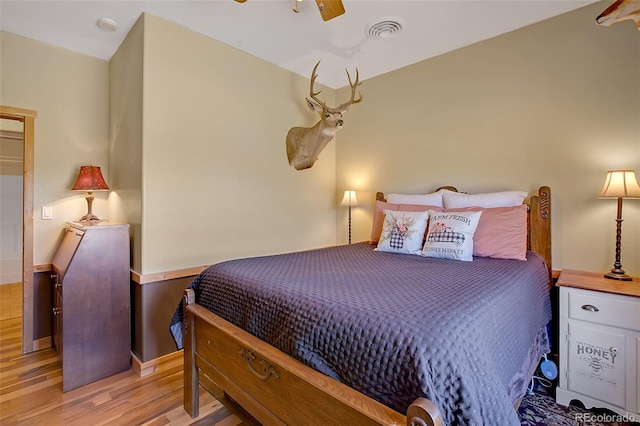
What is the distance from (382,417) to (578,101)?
2625 mm

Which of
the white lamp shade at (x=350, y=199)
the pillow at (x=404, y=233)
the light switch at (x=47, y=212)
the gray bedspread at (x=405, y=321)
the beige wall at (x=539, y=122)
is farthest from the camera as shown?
the white lamp shade at (x=350, y=199)

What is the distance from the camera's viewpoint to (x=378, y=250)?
251 centimetres

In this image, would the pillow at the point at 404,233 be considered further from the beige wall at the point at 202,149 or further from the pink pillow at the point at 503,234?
the beige wall at the point at 202,149

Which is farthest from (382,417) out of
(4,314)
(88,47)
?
(4,314)

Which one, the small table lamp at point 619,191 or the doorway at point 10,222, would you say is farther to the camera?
the doorway at point 10,222

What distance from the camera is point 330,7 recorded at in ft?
5.79

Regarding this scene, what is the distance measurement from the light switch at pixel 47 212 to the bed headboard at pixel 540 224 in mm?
4048

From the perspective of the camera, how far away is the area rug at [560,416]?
5.61ft

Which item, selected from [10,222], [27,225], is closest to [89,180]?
[27,225]

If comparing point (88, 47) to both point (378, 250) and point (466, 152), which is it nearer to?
point (378, 250)

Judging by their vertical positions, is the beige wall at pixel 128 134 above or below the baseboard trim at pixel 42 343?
above

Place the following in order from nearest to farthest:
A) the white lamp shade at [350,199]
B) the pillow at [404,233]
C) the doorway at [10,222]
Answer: the pillow at [404,233]
the white lamp shade at [350,199]
the doorway at [10,222]

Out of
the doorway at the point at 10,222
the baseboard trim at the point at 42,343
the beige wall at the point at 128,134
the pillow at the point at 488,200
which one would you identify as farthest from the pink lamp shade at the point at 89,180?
the pillow at the point at 488,200

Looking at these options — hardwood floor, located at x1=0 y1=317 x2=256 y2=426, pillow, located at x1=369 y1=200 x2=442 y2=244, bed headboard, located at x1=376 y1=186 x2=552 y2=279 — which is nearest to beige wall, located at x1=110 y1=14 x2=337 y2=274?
hardwood floor, located at x1=0 y1=317 x2=256 y2=426
